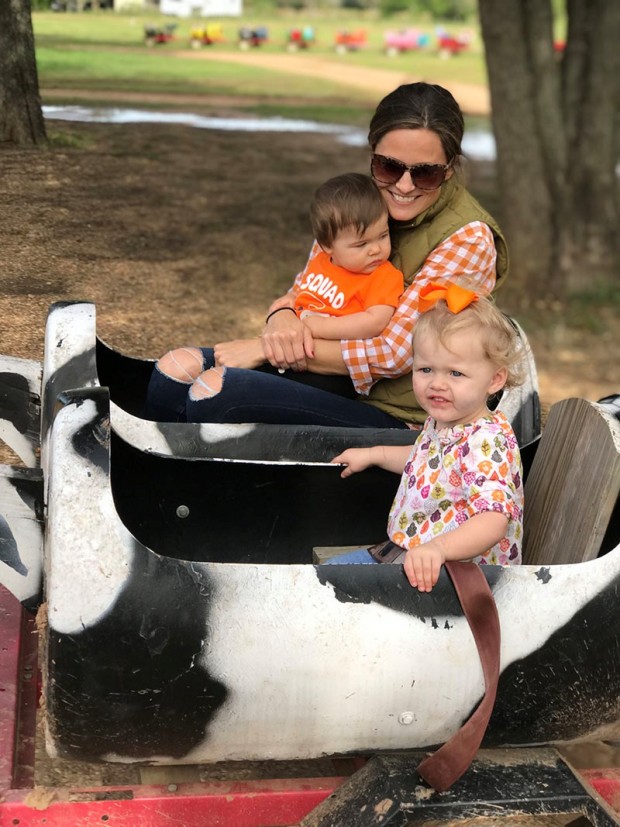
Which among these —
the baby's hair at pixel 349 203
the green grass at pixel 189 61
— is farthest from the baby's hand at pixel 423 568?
the green grass at pixel 189 61

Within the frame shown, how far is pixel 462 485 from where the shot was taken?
1.89 m

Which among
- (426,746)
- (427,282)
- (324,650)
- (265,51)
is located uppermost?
(265,51)

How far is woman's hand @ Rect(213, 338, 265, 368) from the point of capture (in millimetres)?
2393

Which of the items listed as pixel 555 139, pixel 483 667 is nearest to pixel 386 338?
pixel 483 667

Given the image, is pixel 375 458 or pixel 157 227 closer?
pixel 375 458

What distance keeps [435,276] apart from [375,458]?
0.41m

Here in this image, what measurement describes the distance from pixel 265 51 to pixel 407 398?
1165 mm

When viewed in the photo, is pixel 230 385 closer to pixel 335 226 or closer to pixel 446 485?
pixel 335 226

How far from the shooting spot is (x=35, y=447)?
236 cm

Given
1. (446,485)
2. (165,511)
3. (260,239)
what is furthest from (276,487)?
(260,239)

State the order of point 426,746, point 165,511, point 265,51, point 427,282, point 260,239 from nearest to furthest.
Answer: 1. point 426,746
2. point 165,511
3. point 427,282
4. point 265,51
5. point 260,239

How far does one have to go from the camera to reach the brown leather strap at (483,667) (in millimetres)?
1718

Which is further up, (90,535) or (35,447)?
(90,535)

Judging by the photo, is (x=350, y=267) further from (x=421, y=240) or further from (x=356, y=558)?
(x=356, y=558)
